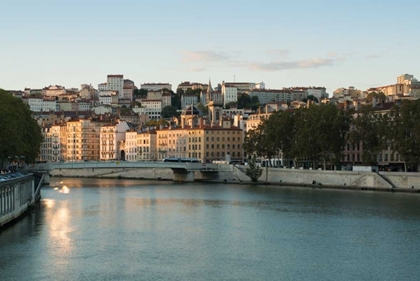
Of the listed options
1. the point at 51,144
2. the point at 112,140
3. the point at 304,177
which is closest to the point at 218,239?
the point at 304,177

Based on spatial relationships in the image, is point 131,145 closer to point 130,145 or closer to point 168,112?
point 130,145

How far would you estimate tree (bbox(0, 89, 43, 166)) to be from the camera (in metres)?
58.4

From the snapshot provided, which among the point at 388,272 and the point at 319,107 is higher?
the point at 319,107

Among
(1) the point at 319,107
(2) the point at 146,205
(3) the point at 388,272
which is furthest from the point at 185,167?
(3) the point at 388,272

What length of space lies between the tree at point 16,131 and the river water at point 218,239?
14.6 ft

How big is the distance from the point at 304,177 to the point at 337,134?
478cm

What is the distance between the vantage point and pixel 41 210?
A: 173ft

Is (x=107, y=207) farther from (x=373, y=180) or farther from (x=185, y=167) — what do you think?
(x=185, y=167)

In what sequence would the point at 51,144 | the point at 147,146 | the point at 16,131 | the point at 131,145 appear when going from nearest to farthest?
the point at 16,131 < the point at 147,146 < the point at 131,145 < the point at 51,144

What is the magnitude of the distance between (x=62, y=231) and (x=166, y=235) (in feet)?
17.1

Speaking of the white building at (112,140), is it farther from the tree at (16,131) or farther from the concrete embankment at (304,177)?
the tree at (16,131)

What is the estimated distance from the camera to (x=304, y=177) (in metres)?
77.4

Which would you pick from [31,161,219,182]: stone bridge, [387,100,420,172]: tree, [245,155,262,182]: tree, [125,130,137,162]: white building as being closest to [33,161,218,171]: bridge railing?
[31,161,219,182]: stone bridge

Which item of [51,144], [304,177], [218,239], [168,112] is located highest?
[168,112]
